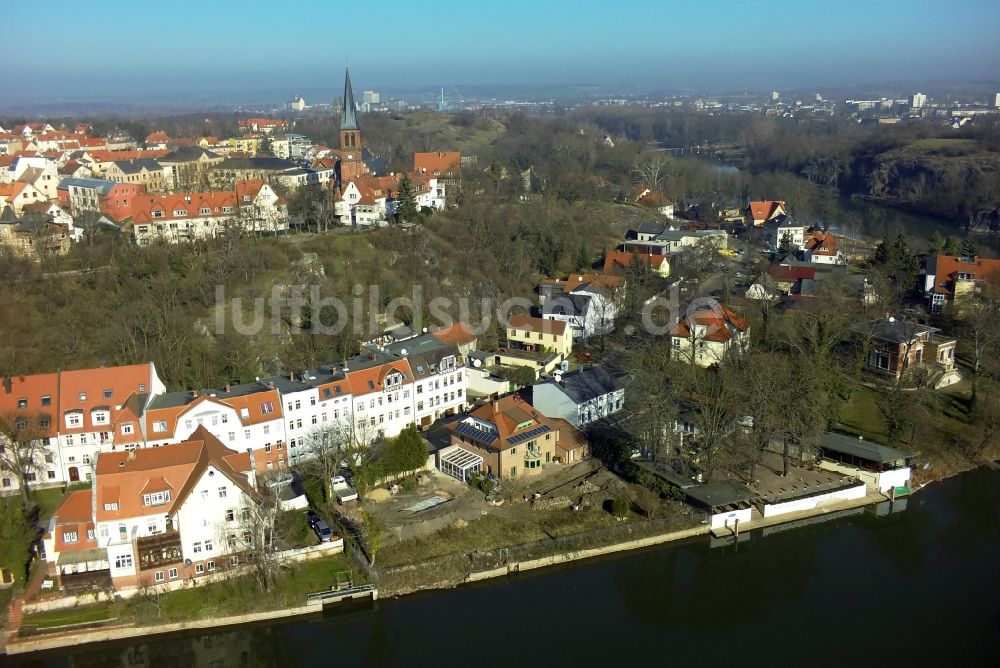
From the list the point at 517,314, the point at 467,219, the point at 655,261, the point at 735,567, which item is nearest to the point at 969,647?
the point at 735,567

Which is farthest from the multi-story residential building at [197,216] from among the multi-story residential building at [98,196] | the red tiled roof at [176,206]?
the multi-story residential building at [98,196]

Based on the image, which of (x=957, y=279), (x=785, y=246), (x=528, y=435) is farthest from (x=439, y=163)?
(x=528, y=435)

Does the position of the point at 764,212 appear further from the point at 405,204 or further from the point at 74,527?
the point at 74,527

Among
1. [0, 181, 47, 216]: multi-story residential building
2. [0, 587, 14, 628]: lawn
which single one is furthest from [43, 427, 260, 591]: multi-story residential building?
[0, 181, 47, 216]: multi-story residential building

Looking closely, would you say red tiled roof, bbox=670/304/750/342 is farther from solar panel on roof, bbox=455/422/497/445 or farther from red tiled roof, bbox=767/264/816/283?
solar panel on roof, bbox=455/422/497/445

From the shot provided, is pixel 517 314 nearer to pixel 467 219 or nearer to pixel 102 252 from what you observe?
pixel 467 219

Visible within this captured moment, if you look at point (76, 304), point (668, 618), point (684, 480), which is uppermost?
point (76, 304)

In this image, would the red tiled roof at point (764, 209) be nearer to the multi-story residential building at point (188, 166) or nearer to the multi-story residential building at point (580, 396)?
the multi-story residential building at point (580, 396)
